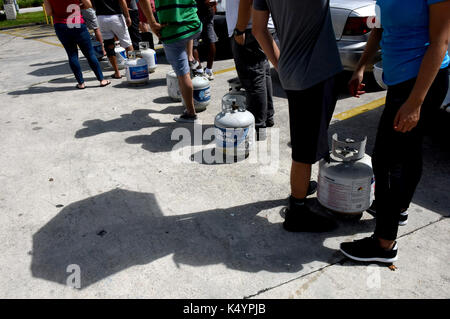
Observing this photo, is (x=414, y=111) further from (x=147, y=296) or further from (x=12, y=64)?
(x=12, y=64)

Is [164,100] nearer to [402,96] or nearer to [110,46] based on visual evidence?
[110,46]

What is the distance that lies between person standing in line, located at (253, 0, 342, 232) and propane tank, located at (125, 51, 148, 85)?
153 inches

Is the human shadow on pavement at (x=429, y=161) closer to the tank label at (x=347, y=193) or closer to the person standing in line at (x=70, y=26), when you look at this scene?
the tank label at (x=347, y=193)

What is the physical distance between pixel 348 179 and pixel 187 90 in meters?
2.48

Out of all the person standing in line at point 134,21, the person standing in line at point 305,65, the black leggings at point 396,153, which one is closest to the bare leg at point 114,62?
the person standing in line at point 134,21

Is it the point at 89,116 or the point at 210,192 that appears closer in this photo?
the point at 210,192

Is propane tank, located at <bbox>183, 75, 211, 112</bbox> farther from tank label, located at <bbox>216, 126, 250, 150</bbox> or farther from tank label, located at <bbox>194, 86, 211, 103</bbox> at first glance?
tank label, located at <bbox>216, 126, 250, 150</bbox>

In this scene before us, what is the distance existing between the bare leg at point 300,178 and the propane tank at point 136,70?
419 cm

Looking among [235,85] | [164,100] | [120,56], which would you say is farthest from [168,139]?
[120,56]

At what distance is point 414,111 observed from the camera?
6.55 feet

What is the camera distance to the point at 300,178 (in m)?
2.74

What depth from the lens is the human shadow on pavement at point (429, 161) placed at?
314cm
